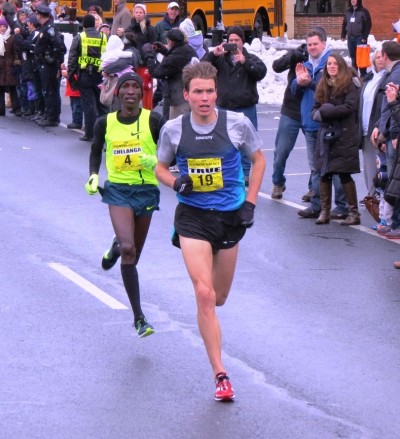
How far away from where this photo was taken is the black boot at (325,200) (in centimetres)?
1268

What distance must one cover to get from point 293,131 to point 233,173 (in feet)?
21.9

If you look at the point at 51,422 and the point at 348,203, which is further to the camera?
the point at 348,203

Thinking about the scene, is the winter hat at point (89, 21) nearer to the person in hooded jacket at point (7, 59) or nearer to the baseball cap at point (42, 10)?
the baseball cap at point (42, 10)

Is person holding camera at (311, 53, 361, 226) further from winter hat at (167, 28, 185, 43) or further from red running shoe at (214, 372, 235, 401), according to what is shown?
red running shoe at (214, 372, 235, 401)

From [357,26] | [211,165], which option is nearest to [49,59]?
[357,26]

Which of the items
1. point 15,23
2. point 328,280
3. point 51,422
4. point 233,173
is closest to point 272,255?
point 328,280

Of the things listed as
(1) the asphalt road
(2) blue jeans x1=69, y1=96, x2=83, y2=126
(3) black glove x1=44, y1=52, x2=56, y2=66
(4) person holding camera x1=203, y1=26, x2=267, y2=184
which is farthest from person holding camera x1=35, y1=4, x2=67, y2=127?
(1) the asphalt road

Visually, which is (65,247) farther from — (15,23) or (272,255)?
(15,23)

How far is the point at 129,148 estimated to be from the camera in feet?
28.1

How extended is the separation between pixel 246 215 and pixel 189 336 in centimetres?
161

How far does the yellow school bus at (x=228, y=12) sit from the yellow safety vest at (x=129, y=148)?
78.9ft

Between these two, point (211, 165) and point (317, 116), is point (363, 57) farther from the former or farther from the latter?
point (211, 165)

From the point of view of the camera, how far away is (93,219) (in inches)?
512

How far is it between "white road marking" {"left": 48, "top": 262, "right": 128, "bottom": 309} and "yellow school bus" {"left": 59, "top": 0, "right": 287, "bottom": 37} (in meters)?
22.2
